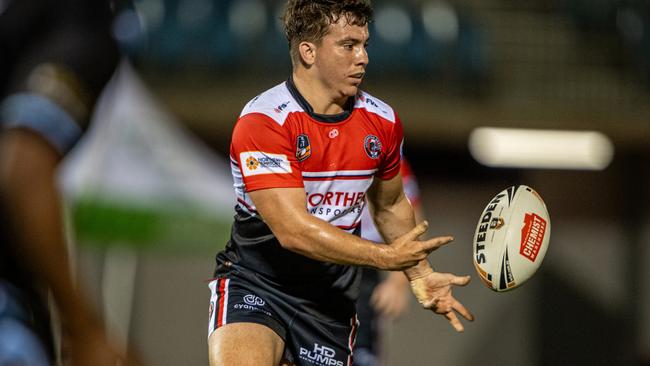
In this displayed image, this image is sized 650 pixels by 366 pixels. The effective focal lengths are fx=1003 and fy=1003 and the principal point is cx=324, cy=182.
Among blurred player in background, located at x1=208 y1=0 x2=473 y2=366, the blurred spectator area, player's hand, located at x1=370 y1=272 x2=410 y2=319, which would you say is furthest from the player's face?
the blurred spectator area

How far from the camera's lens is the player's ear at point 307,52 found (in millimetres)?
4477

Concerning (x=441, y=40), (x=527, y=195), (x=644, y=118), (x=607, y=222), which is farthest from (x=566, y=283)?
(x=527, y=195)

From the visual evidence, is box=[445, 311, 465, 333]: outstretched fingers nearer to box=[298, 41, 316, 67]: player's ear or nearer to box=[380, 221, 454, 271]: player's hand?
box=[380, 221, 454, 271]: player's hand

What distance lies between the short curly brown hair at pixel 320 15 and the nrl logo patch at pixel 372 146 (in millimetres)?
495

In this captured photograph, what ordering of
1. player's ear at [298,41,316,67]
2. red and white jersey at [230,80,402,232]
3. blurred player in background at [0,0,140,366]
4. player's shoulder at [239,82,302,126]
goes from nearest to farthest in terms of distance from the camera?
1. blurred player in background at [0,0,140,366]
2. red and white jersey at [230,80,402,232]
3. player's shoulder at [239,82,302,126]
4. player's ear at [298,41,316,67]

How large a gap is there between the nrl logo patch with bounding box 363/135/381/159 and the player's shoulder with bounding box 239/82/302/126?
335 millimetres

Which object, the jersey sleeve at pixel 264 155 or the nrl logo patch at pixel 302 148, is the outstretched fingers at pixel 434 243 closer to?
the jersey sleeve at pixel 264 155

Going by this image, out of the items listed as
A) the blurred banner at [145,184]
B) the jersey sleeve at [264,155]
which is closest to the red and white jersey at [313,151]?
the jersey sleeve at [264,155]

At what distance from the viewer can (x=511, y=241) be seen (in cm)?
427

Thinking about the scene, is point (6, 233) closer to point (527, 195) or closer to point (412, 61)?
point (527, 195)

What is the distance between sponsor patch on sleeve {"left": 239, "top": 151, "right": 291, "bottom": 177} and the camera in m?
4.20

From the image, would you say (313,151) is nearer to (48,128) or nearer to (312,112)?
(312,112)

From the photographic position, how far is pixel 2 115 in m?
1.61

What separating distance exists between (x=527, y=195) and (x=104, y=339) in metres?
3.16
